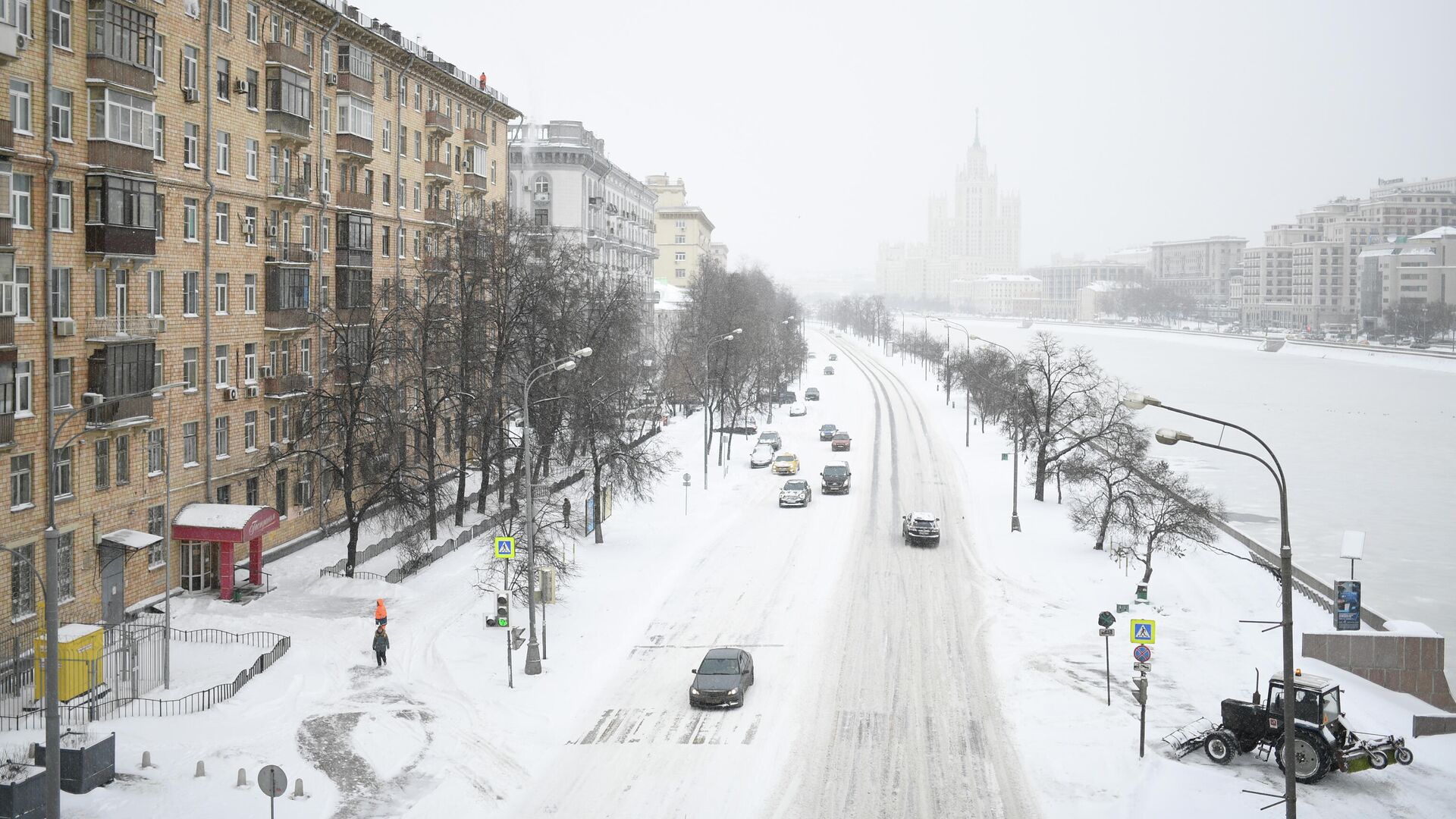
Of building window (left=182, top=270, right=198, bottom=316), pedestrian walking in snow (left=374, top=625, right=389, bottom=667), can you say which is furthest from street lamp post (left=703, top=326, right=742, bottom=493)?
pedestrian walking in snow (left=374, top=625, right=389, bottom=667)

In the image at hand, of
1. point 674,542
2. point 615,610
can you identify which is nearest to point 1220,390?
point 674,542

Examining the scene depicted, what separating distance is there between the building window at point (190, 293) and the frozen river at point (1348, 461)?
39977 mm

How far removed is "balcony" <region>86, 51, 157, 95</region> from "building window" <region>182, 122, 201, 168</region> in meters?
3.45

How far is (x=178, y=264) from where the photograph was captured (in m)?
32.8

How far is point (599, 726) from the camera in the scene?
964 inches

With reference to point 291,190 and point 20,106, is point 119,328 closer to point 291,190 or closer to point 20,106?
point 20,106

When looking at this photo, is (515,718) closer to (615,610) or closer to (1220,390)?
(615,610)

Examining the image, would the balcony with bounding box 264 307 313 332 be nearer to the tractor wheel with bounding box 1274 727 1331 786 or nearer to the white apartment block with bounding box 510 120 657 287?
the tractor wheel with bounding box 1274 727 1331 786

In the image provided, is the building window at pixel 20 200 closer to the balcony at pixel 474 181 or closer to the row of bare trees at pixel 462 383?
the row of bare trees at pixel 462 383

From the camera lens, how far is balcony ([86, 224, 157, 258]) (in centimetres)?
2822

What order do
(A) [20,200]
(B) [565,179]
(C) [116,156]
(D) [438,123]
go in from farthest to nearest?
1. (B) [565,179]
2. (D) [438,123]
3. (C) [116,156]
4. (A) [20,200]

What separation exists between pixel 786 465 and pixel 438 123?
24.3 meters

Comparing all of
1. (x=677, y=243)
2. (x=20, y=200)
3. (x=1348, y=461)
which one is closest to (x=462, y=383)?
(x=20, y=200)

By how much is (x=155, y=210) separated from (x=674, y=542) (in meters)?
21.0
